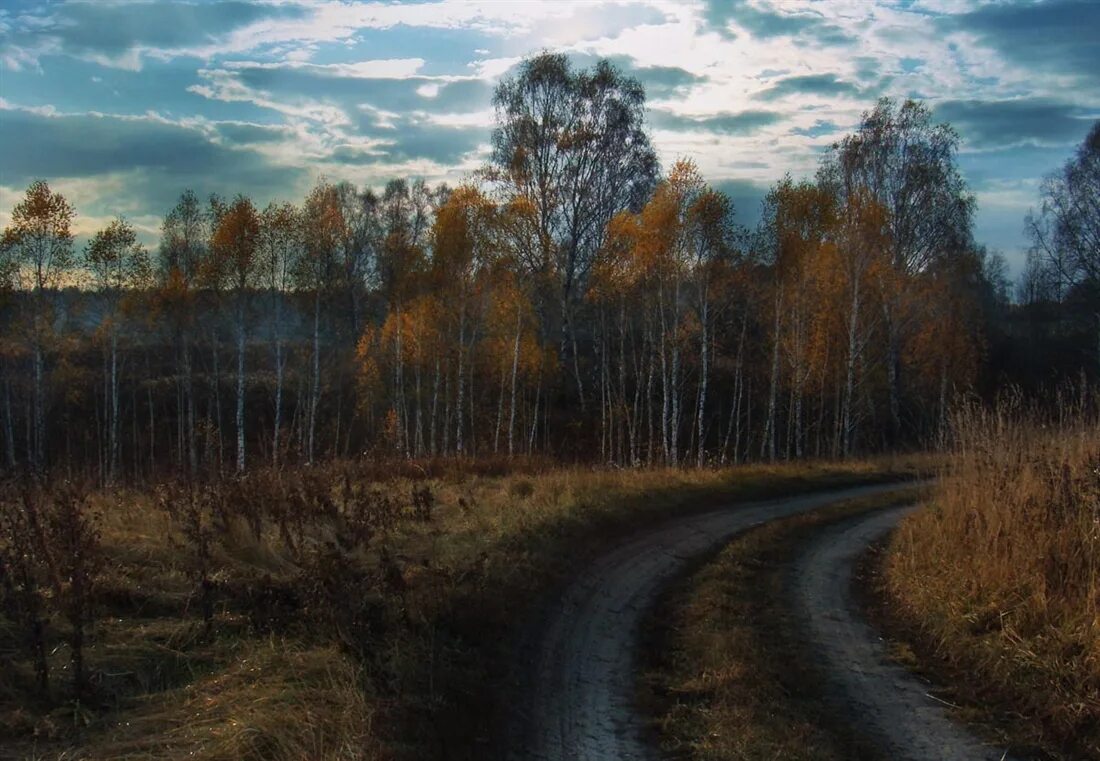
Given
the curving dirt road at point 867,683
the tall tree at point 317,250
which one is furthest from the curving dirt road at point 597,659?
the tall tree at point 317,250

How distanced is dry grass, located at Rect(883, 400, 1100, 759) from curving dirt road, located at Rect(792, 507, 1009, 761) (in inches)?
16.7

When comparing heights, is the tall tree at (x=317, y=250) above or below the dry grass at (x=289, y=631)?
above

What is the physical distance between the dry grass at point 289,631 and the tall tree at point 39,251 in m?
24.7

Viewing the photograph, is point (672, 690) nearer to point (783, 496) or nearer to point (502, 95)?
point (783, 496)

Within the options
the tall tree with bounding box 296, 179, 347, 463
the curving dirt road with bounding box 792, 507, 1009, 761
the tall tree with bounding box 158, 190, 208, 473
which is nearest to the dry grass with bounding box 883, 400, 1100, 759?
the curving dirt road with bounding box 792, 507, 1009, 761

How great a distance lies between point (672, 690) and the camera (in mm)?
6508

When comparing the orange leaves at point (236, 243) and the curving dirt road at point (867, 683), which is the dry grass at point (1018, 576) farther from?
the orange leaves at point (236, 243)

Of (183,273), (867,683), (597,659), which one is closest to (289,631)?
(597,659)

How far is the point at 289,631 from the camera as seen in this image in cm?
645

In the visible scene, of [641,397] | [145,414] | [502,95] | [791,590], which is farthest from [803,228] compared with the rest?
[145,414]

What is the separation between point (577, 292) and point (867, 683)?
33.6 metres

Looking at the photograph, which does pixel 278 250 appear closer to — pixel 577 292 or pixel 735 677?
pixel 577 292

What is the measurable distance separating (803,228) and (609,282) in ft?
25.0

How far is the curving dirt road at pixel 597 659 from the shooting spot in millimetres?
5531
